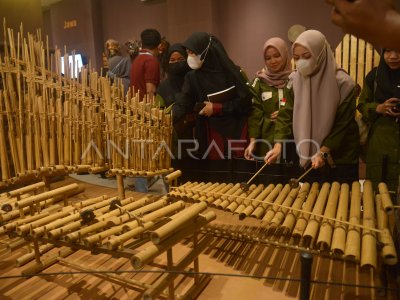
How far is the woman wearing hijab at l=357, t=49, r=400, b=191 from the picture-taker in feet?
7.80

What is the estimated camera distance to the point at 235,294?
1874 millimetres

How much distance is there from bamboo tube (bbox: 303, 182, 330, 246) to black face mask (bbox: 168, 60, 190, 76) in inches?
61.5

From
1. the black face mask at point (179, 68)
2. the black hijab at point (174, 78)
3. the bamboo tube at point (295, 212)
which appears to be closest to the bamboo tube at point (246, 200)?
the bamboo tube at point (295, 212)

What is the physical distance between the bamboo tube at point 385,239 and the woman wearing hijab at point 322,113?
0.59m

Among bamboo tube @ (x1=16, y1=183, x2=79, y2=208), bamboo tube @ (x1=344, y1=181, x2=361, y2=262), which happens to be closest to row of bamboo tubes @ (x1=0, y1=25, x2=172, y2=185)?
bamboo tube @ (x1=16, y1=183, x2=79, y2=208)

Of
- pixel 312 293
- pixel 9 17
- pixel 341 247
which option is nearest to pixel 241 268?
pixel 312 293

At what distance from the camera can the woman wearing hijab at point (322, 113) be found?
2.37 meters

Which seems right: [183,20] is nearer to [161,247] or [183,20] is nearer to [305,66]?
[305,66]

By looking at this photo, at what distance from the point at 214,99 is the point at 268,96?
430mm

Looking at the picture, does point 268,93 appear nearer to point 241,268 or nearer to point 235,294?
point 241,268

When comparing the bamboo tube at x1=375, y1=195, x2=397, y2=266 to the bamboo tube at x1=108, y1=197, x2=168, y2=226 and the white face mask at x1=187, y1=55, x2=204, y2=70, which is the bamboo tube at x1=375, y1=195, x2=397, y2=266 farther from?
the white face mask at x1=187, y1=55, x2=204, y2=70

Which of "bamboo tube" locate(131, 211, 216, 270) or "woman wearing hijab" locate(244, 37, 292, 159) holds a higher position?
"woman wearing hijab" locate(244, 37, 292, 159)

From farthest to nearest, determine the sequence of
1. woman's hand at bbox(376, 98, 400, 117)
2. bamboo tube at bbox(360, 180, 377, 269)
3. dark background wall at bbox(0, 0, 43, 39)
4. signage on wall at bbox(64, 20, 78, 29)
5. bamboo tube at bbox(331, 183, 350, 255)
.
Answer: signage on wall at bbox(64, 20, 78, 29)
dark background wall at bbox(0, 0, 43, 39)
woman's hand at bbox(376, 98, 400, 117)
bamboo tube at bbox(331, 183, 350, 255)
bamboo tube at bbox(360, 180, 377, 269)

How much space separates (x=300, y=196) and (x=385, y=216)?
482mm
